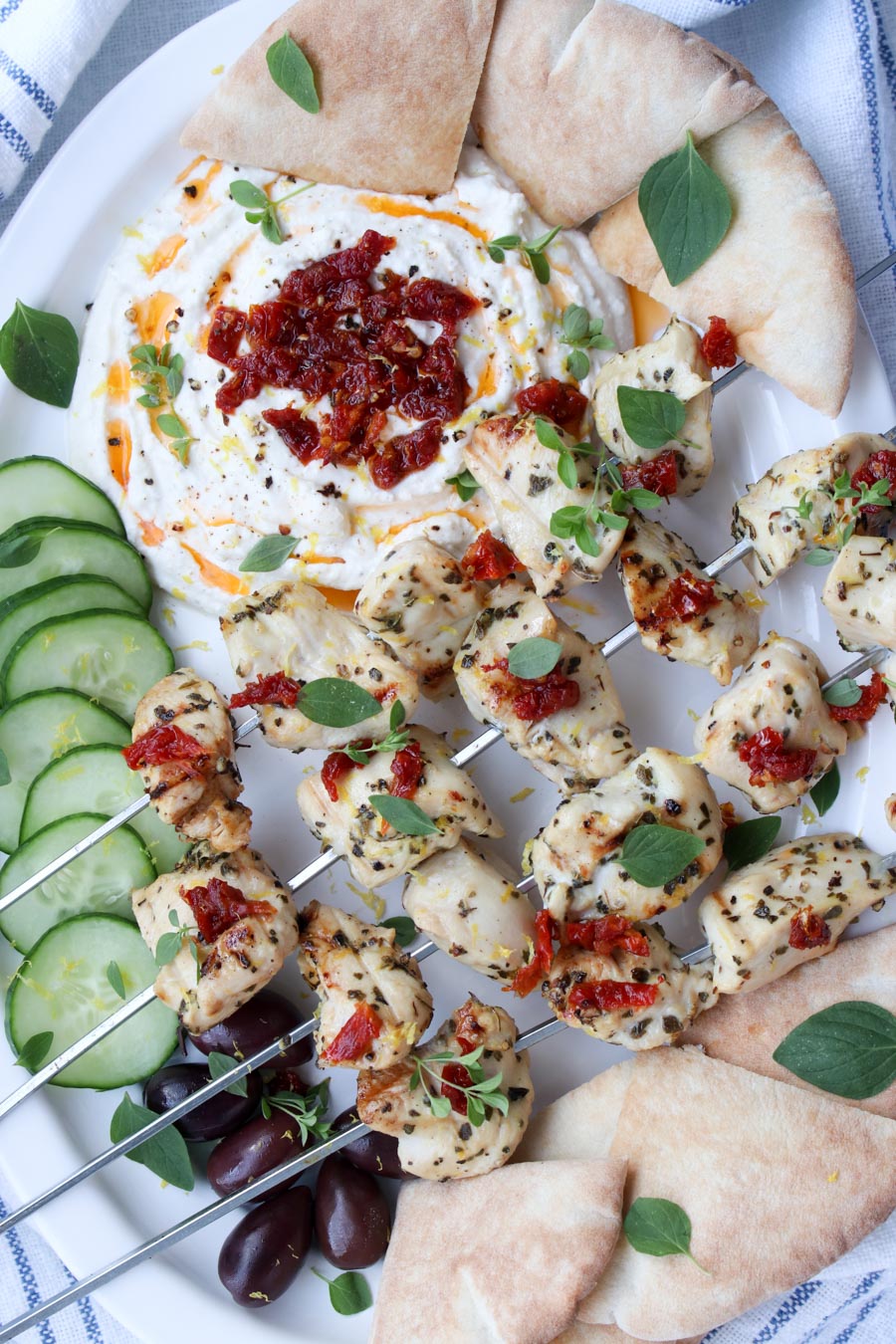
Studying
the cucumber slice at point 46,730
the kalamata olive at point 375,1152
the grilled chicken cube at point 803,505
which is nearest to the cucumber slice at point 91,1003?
the cucumber slice at point 46,730

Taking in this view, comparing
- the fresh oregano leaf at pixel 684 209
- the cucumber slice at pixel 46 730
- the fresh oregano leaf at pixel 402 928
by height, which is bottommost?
the fresh oregano leaf at pixel 402 928

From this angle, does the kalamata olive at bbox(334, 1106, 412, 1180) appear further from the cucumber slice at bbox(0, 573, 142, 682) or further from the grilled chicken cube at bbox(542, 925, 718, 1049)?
the cucumber slice at bbox(0, 573, 142, 682)

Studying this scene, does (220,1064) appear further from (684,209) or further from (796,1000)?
(684,209)

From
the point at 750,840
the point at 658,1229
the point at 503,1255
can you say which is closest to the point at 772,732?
the point at 750,840

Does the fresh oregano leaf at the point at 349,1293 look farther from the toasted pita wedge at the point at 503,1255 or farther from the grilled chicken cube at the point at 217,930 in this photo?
the grilled chicken cube at the point at 217,930

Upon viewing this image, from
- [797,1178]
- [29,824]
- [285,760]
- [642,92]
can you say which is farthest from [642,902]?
[642,92]

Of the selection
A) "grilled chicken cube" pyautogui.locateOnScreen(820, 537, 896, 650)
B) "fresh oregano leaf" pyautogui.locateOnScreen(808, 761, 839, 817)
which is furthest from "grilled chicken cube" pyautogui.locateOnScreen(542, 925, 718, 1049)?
"grilled chicken cube" pyautogui.locateOnScreen(820, 537, 896, 650)
